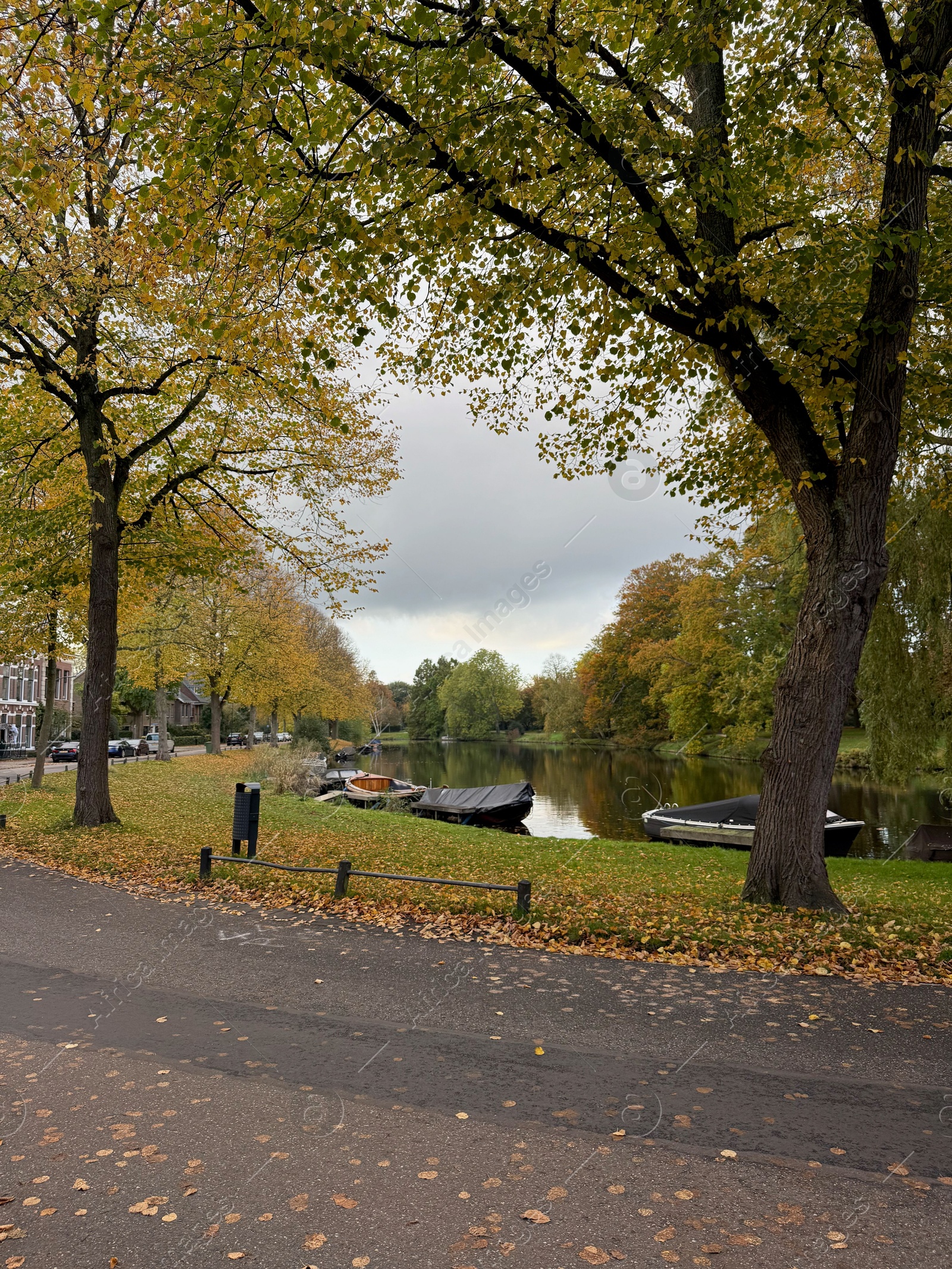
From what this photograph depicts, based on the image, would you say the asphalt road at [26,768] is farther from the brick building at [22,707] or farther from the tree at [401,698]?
the tree at [401,698]

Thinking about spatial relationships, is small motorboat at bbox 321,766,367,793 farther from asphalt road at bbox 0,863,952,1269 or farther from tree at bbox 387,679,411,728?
tree at bbox 387,679,411,728

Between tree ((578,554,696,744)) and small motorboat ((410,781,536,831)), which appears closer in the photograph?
small motorboat ((410,781,536,831))

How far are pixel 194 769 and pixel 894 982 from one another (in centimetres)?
3183

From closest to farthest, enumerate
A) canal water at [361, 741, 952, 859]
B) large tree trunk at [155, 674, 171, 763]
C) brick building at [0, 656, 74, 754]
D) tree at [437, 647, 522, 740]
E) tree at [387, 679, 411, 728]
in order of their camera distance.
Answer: canal water at [361, 741, 952, 859], large tree trunk at [155, 674, 171, 763], tree at [437, 647, 522, 740], brick building at [0, 656, 74, 754], tree at [387, 679, 411, 728]

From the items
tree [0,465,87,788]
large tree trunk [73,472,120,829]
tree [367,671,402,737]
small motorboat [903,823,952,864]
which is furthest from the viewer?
tree [367,671,402,737]

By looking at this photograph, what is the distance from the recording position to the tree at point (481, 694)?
46.3m

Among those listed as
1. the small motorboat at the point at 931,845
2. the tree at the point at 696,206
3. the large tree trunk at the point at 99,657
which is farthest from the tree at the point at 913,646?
the large tree trunk at the point at 99,657

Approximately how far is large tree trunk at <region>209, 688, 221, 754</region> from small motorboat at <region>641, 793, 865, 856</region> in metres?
26.2

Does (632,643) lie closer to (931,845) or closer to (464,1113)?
(931,845)

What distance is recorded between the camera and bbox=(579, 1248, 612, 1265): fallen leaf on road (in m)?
3.36

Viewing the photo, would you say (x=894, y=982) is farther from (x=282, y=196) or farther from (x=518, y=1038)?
(x=282, y=196)

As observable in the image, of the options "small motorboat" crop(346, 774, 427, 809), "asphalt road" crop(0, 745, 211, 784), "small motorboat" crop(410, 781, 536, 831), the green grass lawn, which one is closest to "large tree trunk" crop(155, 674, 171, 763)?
"asphalt road" crop(0, 745, 211, 784)

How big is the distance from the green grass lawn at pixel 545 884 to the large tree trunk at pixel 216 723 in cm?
1964

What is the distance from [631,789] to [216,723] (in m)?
22.8
